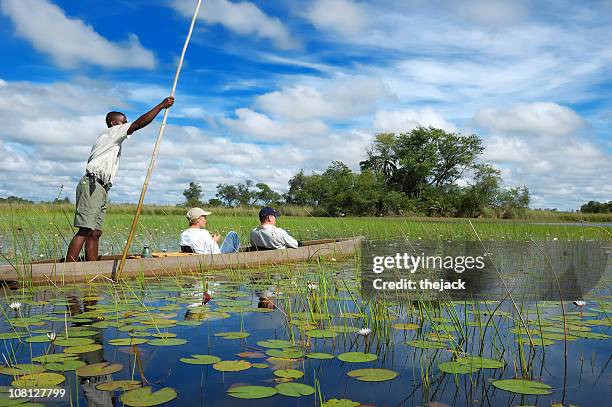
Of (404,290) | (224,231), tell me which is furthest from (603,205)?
(404,290)

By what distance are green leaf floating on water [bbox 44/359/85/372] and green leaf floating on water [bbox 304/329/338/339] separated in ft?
4.94

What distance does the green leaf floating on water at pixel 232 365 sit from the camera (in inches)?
114

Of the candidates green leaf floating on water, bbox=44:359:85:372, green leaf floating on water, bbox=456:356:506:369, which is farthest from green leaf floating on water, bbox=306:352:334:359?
green leaf floating on water, bbox=44:359:85:372

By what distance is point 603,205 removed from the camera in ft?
190

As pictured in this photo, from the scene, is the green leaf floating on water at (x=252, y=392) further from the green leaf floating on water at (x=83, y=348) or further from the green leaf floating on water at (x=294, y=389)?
the green leaf floating on water at (x=83, y=348)

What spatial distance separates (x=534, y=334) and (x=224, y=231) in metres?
10.8

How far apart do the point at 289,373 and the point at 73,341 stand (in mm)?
1581

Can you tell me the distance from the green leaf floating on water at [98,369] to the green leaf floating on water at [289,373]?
0.93 meters

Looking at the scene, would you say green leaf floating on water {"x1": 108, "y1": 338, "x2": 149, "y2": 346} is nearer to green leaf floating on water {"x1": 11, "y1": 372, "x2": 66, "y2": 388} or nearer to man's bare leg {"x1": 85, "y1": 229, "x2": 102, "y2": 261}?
green leaf floating on water {"x1": 11, "y1": 372, "x2": 66, "y2": 388}

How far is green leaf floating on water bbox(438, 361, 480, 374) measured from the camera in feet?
9.54

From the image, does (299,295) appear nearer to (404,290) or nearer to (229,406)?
(404,290)

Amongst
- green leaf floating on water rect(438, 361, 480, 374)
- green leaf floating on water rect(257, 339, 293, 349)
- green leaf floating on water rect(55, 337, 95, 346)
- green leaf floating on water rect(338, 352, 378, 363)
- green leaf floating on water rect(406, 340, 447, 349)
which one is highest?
green leaf floating on water rect(55, 337, 95, 346)

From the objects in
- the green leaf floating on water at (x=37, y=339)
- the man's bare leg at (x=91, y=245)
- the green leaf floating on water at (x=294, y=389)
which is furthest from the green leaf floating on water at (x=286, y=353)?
the man's bare leg at (x=91, y=245)

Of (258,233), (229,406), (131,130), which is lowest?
(229,406)
